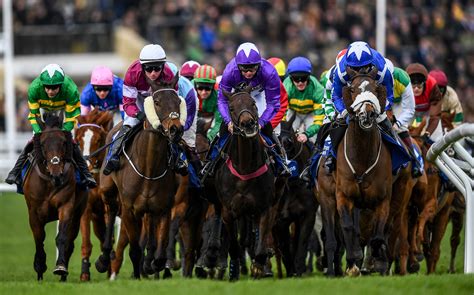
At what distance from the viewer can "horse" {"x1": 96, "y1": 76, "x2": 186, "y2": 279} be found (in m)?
13.6

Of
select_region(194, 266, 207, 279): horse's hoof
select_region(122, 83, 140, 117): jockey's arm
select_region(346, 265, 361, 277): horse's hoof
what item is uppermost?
select_region(122, 83, 140, 117): jockey's arm

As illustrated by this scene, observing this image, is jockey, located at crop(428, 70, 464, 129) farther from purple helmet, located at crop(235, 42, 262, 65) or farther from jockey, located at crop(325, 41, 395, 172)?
purple helmet, located at crop(235, 42, 262, 65)

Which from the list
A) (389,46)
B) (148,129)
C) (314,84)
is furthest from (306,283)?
(389,46)

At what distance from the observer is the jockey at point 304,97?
54.9 ft

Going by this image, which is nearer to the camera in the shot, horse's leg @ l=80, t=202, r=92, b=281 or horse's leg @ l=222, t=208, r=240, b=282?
horse's leg @ l=222, t=208, r=240, b=282

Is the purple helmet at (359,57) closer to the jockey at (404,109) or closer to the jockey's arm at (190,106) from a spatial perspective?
the jockey at (404,109)

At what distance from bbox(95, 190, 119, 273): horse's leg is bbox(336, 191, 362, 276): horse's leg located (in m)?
2.97

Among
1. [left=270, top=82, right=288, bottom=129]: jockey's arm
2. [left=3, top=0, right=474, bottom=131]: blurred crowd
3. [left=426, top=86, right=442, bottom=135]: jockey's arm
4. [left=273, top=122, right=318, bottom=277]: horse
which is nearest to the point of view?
[left=270, top=82, right=288, bottom=129]: jockey's arm

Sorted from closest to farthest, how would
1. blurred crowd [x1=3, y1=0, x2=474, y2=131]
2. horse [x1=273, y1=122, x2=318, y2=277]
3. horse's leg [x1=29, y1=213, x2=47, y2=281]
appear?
horse's leg [x1=29, y1=213, x2=47, y2=281], horse [x1=273, y1=122, x2=318, y2=277], blurred crowd [x1=3, y1=0, x2=474, y2=131]

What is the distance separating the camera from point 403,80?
15555 mm

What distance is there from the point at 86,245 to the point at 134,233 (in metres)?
1.72

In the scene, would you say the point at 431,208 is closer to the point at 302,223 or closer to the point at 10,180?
the point at 302,223

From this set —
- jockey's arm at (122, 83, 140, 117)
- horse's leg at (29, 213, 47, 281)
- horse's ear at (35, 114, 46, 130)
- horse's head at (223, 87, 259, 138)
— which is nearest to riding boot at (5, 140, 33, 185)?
horse's ear at (35, 114, 46, 130)

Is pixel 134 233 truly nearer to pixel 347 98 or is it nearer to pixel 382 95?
pixel 347 98
